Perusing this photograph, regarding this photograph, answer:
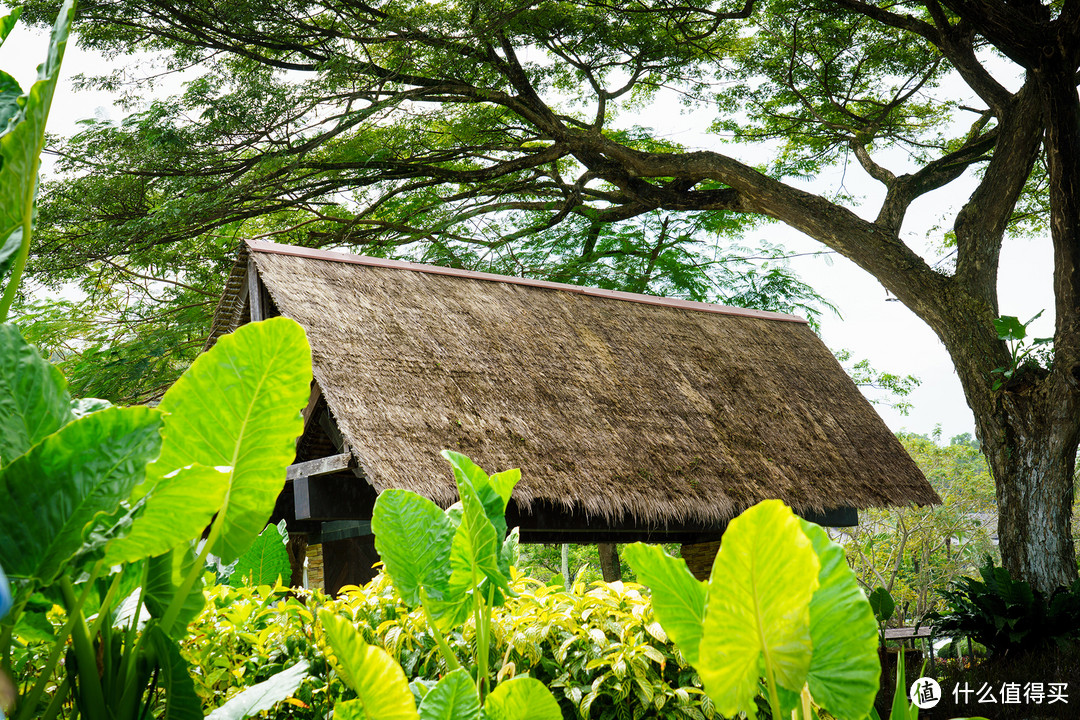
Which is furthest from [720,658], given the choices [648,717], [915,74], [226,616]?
[915,74]

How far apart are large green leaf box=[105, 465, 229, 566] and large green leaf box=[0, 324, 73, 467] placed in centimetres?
15

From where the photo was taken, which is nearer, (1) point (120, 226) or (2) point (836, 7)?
(1) point (120, 226)

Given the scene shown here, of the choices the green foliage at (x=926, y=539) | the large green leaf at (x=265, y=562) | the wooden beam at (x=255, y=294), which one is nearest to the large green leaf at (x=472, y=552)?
the large green leaf at (x=265, y=562)

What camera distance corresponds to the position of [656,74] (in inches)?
389

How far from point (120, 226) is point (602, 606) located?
25.9ft

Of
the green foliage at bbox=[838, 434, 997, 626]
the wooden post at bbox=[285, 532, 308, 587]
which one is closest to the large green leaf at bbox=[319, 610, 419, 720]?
the wooden post at bbox=[285, 532, 308, 587]

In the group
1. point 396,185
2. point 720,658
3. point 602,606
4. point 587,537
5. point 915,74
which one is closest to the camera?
point 720,658

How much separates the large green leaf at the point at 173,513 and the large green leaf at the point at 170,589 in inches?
4.4

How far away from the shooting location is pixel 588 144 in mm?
9094

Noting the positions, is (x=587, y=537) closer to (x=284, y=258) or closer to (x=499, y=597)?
(x=284, y=258)

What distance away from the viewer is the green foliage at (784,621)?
85 cm

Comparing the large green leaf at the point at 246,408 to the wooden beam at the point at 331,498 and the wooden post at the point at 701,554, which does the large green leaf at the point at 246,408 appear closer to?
the wooden beam at the point at 331,498

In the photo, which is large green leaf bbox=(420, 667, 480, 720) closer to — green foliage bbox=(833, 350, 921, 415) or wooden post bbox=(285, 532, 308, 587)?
wooden post bbox=(285, 532, 308, 587)

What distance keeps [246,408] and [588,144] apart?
8413 millimetres
